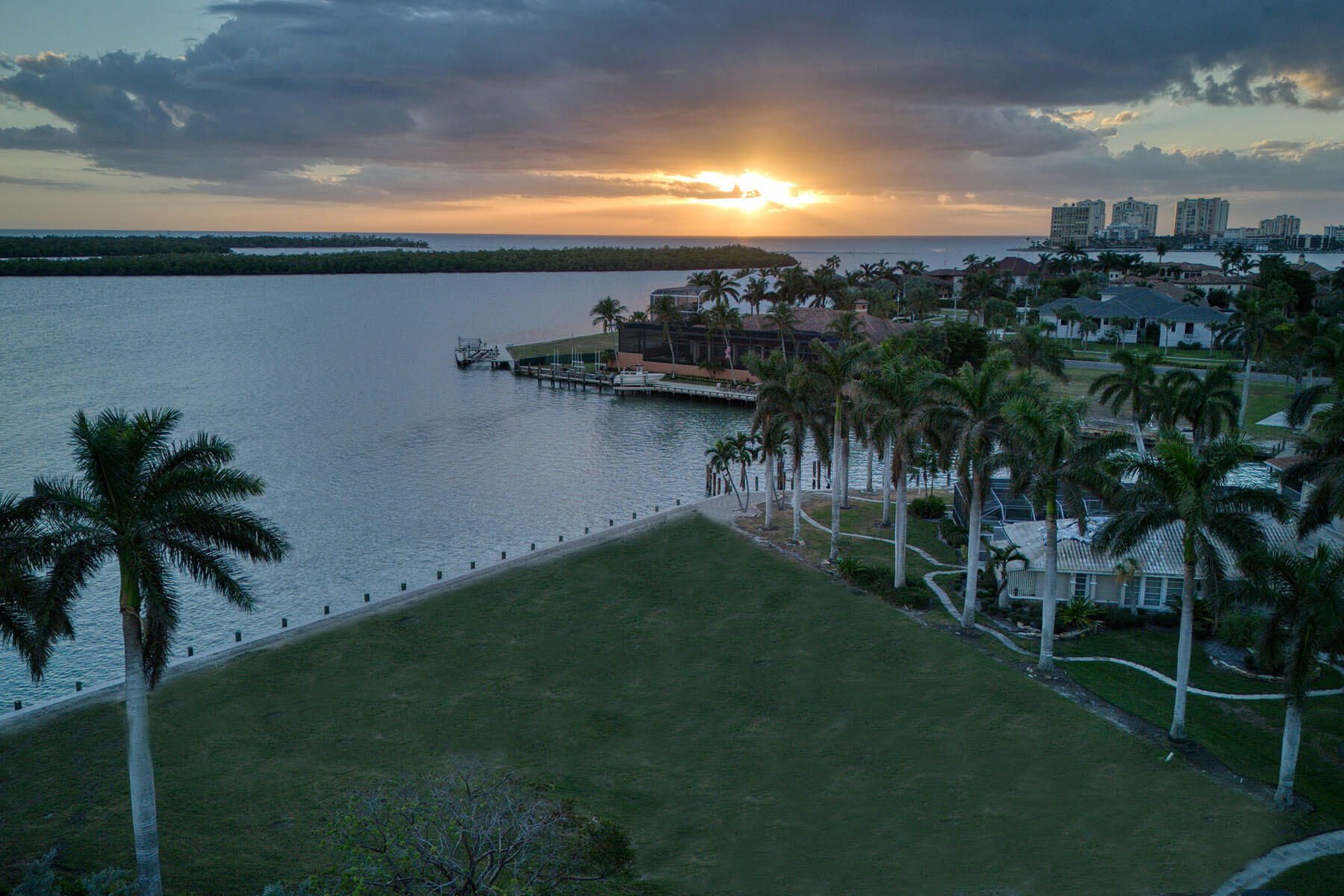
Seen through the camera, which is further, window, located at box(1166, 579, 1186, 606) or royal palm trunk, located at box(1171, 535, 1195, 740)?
window, located at box(1166, 579, 1186, 606)

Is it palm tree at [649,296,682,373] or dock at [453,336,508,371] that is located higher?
palm tree at [649,296,682,373]

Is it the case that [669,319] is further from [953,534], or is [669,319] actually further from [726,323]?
[953,534]

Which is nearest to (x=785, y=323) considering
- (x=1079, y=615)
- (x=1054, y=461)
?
(x=1079, y=615)

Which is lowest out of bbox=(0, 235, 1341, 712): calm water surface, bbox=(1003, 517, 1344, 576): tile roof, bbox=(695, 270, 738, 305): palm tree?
bbox=(0, 235, 1341, 712): calm water surface

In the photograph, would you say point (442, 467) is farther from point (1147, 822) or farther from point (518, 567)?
point (1147, 822)

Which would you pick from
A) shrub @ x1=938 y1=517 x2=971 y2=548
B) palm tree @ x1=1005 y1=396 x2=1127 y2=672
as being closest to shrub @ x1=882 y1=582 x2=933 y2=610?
palm tree @ x1=1005 y1=396 x2=1127 y2=672

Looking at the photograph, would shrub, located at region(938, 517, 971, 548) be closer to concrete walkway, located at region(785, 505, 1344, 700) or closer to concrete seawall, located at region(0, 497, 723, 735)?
concrete walkway, located at region(785, 505, 1344, 700)

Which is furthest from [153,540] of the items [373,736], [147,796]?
[373,736]
